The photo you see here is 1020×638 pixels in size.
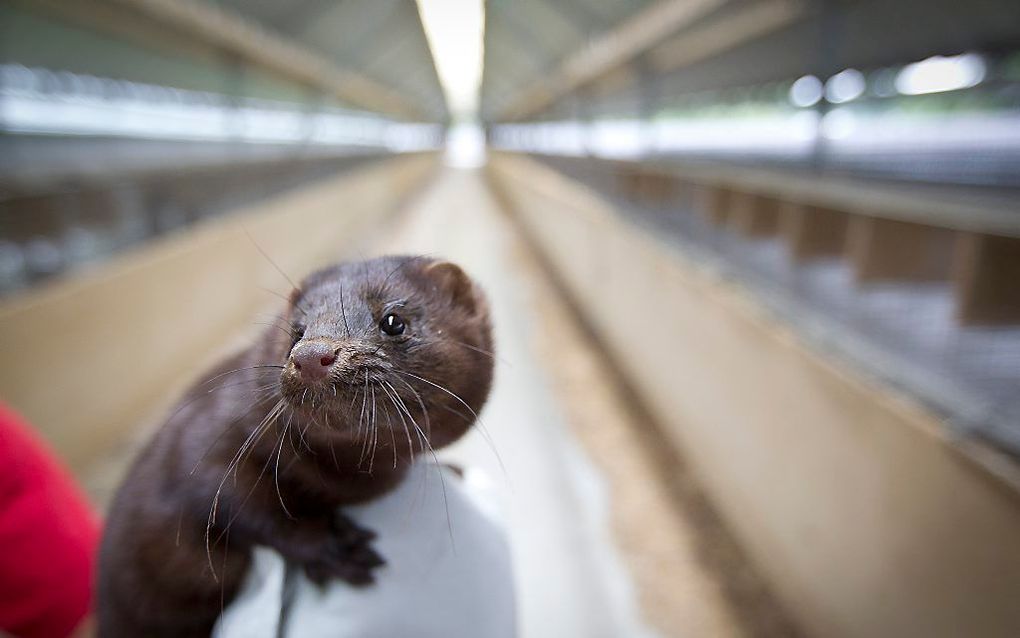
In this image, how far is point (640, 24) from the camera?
11.5 feet

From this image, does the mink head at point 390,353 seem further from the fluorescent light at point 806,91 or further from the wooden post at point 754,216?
the wooden post at point 754,216

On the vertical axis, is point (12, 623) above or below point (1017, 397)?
below

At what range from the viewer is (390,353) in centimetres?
80

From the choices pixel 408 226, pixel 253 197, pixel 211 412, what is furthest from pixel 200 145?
pixel 211 412

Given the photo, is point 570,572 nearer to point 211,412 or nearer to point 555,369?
point 211,412

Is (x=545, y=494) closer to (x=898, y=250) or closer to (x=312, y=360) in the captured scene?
(x=898, y=250)

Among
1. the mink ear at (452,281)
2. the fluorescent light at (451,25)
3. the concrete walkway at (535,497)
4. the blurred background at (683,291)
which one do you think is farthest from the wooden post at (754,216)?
the mink ear at (452,281)

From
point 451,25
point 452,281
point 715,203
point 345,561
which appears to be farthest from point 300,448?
point 715,203

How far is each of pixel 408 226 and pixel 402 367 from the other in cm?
110

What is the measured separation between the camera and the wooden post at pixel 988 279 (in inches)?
46.4

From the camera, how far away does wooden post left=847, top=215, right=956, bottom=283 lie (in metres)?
1.46

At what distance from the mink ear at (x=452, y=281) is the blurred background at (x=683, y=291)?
0.46ft

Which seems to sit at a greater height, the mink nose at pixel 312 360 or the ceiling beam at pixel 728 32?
the ceiling beam at pixel 728 32

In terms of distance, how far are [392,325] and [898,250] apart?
1.31 m
